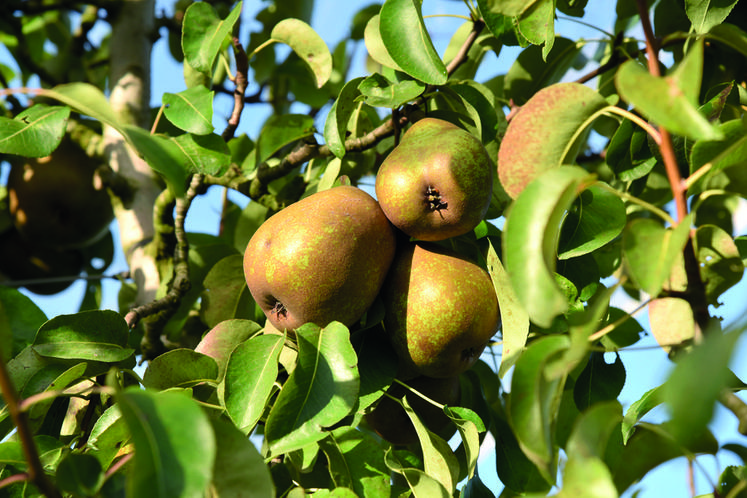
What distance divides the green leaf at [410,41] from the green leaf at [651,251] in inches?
22.2

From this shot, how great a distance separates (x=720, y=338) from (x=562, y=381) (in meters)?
0.22

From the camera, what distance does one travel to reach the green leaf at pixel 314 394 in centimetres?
101

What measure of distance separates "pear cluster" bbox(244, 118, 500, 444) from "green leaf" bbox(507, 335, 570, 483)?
1.28 ft

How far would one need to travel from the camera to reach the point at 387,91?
1.35 meters

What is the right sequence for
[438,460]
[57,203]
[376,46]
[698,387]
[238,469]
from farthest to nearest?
[57,203] → [376,46] → [438,460] → [238,469] → [698,387]

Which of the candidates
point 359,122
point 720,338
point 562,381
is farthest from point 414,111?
point 720,338

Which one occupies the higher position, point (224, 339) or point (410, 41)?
point (410, 41)

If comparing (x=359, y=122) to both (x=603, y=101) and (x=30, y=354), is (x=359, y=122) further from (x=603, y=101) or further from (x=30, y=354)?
(x=30, y=354)

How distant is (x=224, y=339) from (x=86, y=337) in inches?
9.8

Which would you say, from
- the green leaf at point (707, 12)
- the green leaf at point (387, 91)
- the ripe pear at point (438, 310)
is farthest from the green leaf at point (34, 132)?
the green leaf at point (707, 12)

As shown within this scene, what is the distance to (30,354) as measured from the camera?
1.23 meters

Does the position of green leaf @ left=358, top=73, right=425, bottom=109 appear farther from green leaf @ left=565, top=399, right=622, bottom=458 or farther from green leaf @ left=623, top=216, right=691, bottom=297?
green leaf @ left=565, top=399, right=622, bottom=458

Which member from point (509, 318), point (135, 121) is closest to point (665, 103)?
point (509, 318)

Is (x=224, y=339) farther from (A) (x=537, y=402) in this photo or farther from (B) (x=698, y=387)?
(B) (x=698, y=387)
